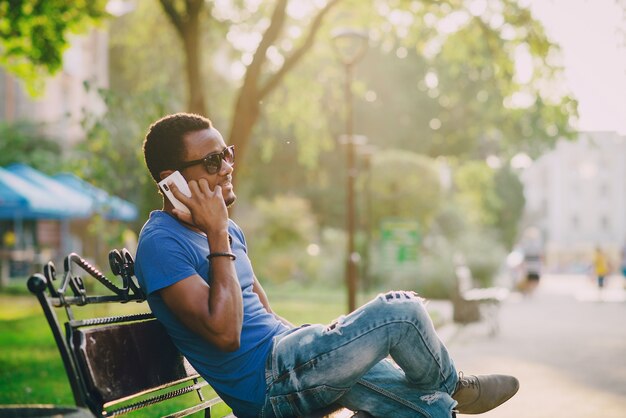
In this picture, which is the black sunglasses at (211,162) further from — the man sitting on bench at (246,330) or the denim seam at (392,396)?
the denim seam at (392,396)

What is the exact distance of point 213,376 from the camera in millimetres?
Answer: 3627

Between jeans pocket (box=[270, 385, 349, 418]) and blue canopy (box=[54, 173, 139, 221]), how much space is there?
1076cm

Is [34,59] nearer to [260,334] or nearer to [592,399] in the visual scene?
[592,399]

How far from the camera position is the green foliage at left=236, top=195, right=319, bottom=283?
1131 inches

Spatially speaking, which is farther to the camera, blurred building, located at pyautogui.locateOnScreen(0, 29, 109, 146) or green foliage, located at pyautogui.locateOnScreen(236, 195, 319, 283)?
blurred building, located at pyautogui.locateOnScreen(0, 29, 109, 146)

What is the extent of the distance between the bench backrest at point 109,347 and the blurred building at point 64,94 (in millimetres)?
32221

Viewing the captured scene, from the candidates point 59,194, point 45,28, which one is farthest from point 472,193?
point 45,28

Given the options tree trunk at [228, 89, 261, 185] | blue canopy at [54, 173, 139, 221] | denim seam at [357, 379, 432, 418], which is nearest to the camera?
denim seam at [357, 379, 432, 418]

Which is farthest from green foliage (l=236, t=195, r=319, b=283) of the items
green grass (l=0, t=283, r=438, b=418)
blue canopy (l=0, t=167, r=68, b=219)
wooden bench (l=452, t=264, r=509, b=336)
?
wooden bench (l=452, t=264, r=509, b=336)

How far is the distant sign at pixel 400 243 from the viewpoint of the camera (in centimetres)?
1781

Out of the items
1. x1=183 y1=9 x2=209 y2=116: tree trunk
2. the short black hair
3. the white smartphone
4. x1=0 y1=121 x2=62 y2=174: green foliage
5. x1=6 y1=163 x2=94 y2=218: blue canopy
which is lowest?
x1=6 y1=163 x2=94 y2=218: blue canopy

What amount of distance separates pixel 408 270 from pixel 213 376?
796 inches

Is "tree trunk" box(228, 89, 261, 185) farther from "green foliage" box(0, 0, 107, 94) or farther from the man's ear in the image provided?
the man's ear

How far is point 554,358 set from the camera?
38.7 feet
